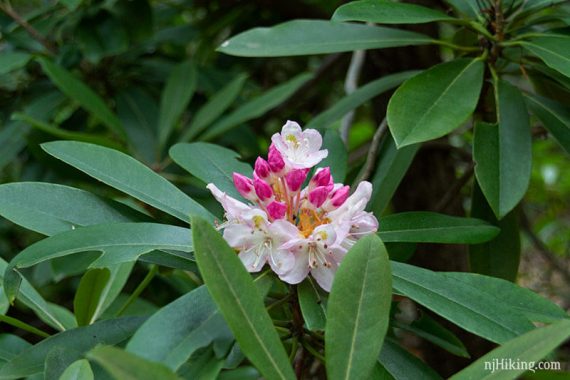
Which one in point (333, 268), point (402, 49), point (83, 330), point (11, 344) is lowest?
point (11, 344)

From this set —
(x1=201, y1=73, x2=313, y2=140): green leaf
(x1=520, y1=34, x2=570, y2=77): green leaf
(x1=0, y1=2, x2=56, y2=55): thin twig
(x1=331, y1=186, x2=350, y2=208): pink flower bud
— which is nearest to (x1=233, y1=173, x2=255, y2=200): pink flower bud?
(x1=331, y1=186, x2=350, y2=208): pink flower bud

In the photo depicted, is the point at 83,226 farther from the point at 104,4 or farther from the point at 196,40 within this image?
the point at 196,40

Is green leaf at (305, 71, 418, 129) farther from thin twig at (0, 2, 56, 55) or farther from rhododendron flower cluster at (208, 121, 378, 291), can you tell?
thin twig at (0, 2, 56, 55)

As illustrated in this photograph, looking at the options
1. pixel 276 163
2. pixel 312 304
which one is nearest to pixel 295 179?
pixel 276 163

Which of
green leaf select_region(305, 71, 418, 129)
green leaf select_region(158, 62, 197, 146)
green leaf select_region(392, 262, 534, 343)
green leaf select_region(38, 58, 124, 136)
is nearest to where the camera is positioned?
green leaf select_region(392, 262, 534, 343)

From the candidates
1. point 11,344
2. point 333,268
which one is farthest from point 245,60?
Answer: point 333,268

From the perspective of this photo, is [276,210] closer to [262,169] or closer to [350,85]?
[262,169]

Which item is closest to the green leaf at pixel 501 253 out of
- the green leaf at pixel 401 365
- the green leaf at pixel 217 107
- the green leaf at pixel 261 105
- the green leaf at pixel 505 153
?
the green leaf at pixel 505 153
